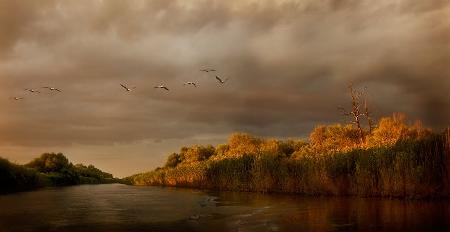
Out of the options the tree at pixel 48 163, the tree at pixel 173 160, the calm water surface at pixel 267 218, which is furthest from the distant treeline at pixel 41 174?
the calm water surface at pixel 267 218

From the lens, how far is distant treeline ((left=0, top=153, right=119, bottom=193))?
6719 centimetres

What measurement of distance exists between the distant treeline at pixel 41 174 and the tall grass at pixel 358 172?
32.9m

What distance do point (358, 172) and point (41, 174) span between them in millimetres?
73434

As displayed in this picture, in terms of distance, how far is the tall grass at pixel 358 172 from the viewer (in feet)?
89.1

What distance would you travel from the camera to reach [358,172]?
103ft

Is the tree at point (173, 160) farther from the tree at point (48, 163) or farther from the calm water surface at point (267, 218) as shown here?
the calm water surface at point (267, 218)

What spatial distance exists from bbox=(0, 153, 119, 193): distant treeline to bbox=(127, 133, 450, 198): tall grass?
32.9 metres

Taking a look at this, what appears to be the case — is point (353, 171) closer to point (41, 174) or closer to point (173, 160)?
point (41, 174)

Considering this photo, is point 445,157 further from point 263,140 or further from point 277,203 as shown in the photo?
point 263,140

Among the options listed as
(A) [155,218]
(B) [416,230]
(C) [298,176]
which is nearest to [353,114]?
(C) [298,176]

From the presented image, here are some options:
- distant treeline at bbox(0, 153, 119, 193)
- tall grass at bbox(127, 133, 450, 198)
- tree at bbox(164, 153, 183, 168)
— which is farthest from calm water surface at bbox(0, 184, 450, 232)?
tree at bbox(164, 153, 183, 168)

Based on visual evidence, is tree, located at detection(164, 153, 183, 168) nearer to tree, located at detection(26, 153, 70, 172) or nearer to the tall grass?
tree, located at detection(26, 153, 70, 172)

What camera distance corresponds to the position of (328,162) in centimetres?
3362

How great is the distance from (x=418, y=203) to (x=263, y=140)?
72.0 meters
